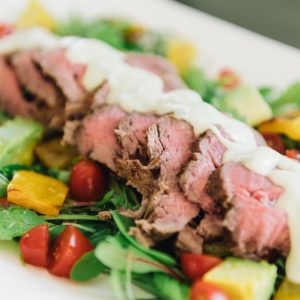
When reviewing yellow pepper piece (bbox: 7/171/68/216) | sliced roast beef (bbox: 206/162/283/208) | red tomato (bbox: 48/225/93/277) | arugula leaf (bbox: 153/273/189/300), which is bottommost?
yellow pepper piece (bbox: 7/171/68/216)

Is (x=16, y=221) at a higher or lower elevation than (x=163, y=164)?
lower

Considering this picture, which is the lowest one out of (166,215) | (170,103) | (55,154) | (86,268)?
(55,154)

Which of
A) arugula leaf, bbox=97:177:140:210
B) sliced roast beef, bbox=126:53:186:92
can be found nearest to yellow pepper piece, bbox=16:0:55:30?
sliced roast beef, bbox=126:53:186:92

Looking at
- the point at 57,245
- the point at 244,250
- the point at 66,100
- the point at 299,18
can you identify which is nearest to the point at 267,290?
the point at 244,250

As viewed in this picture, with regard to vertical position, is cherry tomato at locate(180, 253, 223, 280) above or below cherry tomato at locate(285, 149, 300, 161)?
below

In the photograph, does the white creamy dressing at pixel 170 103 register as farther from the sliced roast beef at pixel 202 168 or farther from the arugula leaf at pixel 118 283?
the arugula leaf at pixel 118 283

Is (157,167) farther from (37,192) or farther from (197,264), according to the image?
(37,192)

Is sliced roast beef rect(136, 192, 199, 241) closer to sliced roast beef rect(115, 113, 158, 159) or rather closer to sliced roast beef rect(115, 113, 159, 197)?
sliced roast beef rect(115, 113, 159, 197)

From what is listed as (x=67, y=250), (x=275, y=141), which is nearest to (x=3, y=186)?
(x=67, y=250)
